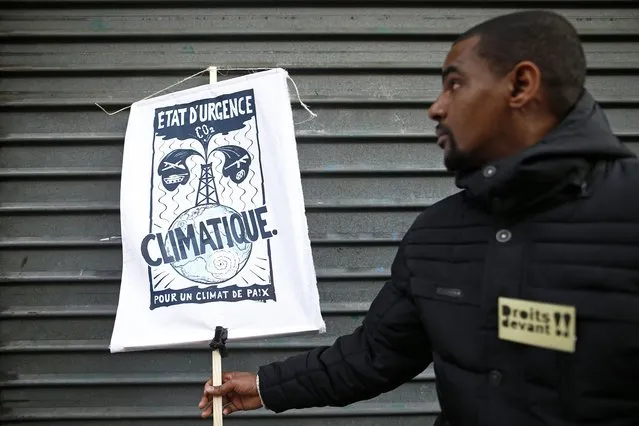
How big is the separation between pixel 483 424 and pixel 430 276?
423 mm

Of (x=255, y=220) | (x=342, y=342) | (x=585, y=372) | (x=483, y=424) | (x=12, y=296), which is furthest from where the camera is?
(x=12, y=296)

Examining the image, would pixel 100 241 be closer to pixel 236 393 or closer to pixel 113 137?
pixel 113 137

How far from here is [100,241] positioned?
3047mm

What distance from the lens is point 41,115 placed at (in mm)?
3104

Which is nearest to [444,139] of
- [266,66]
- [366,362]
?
[366,362]

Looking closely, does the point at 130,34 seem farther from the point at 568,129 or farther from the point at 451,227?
the point at 568,129

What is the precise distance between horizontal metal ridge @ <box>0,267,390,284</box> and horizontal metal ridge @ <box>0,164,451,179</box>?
54 centimetres

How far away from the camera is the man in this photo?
1310 mm

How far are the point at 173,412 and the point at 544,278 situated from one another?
2348 millimetres

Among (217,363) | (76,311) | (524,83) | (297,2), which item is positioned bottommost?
(217,363)

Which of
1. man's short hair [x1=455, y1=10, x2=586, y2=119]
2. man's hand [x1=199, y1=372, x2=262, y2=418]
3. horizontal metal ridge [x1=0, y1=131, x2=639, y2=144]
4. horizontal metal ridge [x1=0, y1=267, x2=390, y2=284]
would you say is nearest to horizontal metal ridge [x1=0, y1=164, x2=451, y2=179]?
horizontal metal ridge [x1=0, y1=131, x2=639, y2=144]

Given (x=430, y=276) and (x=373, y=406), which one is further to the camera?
(x=373, y=406)

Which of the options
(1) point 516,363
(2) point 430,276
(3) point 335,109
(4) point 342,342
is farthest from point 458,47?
(3) point 335,109

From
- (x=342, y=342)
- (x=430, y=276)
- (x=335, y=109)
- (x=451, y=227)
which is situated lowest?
(x=342, y=342)
